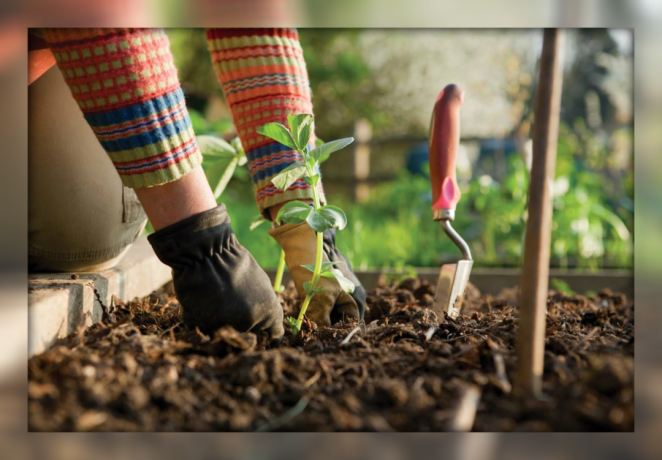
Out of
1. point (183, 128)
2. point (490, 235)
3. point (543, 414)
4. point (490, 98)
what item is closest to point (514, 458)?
point (543, 414)

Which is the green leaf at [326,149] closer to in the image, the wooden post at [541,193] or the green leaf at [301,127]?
the green leaf at [301,127]

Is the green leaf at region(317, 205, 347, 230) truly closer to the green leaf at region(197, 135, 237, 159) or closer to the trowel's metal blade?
the trowel's metal blade

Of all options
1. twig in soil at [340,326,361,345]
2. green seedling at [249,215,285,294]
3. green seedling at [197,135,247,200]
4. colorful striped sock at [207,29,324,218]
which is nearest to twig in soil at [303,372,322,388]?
twig in soil at [340,326,361,345]

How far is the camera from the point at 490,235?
9.54 ft

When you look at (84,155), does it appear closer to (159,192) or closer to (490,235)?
(159,192)

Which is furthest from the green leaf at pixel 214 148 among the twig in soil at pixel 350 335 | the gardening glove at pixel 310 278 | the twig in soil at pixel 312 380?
the twig in soil at pixel 312 380

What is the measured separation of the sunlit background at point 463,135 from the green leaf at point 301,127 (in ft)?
4.63

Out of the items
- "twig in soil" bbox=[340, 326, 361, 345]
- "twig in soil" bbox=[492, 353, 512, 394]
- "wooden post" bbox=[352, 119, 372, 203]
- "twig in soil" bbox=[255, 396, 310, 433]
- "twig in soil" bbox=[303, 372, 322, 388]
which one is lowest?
"wooden post" bbox=[352, 119, 372, 203]

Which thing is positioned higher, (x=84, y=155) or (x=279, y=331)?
(x=84, y=155)

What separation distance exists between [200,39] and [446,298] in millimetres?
6809

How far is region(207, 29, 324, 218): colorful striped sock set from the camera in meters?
1.25

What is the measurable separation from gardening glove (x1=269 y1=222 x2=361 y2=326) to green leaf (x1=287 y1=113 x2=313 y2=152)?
0.23 metres

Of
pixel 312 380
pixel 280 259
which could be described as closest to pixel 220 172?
pixel 280 259

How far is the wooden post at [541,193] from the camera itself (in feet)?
2.31
